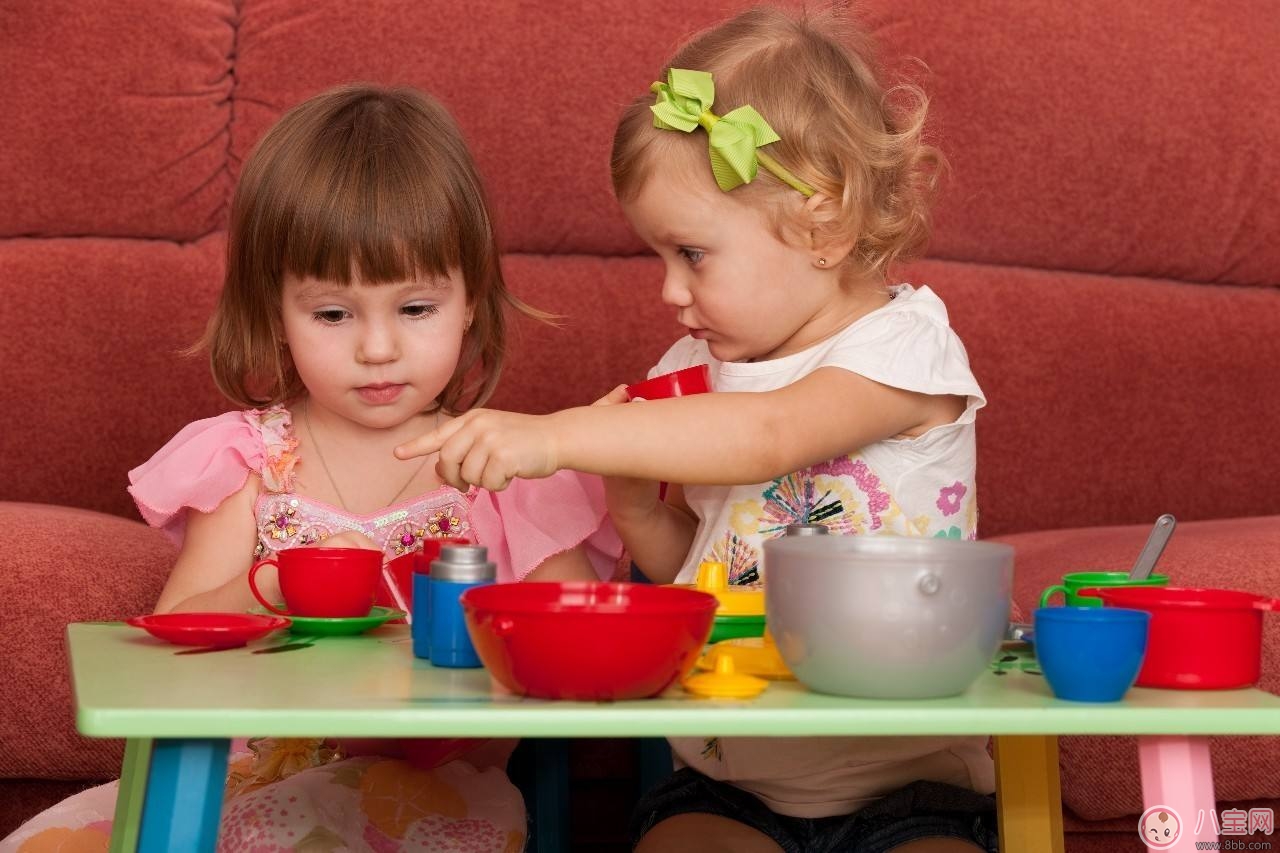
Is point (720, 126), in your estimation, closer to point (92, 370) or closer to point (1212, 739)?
point (1212, 739)

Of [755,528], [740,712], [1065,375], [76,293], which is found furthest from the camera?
[1065,375]

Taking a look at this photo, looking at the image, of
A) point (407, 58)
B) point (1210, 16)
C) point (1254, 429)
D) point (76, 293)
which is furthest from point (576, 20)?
point (1254, 429)

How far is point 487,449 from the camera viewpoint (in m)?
0.94

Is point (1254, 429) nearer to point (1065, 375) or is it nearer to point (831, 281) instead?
point (1065, 375)

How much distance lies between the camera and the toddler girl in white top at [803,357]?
46.7 inches

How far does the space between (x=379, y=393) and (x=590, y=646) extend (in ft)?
2.53

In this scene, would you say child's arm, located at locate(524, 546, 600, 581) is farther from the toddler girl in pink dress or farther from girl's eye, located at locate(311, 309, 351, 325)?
girl's eye, located at locate(311, 309, 351, 325)

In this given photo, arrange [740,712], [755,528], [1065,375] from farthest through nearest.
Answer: [1065,375] → [755,528] → [740,712]

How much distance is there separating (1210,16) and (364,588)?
69.8 inches

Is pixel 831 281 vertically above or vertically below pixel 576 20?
below

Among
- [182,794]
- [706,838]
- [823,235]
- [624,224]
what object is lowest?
[706,838]

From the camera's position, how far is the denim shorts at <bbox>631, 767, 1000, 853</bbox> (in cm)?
116

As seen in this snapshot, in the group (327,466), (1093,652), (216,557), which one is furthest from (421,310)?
(1093,652)

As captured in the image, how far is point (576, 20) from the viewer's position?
206cm
